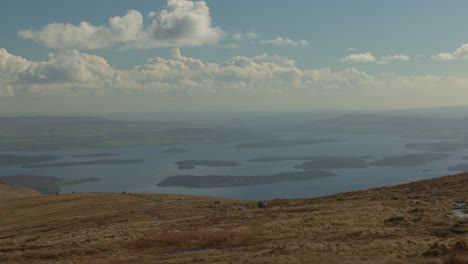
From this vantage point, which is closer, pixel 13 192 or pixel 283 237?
pixel 283 237

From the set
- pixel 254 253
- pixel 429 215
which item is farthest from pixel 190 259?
pixel 429 215

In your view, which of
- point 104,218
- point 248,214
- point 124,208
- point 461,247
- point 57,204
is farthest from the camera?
point 57,204

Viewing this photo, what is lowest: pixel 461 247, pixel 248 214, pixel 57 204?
pixel 57 204

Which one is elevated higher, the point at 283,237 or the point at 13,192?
the point at 283,237

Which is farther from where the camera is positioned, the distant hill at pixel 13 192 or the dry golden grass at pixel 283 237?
the distant hill at pixel 13 192

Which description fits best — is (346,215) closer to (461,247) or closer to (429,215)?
(429,215)

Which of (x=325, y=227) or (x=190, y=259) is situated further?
(x=325, y=227)

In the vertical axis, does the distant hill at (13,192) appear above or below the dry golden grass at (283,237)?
below

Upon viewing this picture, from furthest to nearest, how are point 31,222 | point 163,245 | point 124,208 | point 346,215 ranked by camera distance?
point 124,208 < point 31,222 < point 346,215 < point 163,245

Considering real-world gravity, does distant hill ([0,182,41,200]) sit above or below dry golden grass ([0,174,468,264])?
below

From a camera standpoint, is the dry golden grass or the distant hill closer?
the dry golden grass

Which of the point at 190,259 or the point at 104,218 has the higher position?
the point at 190,259
